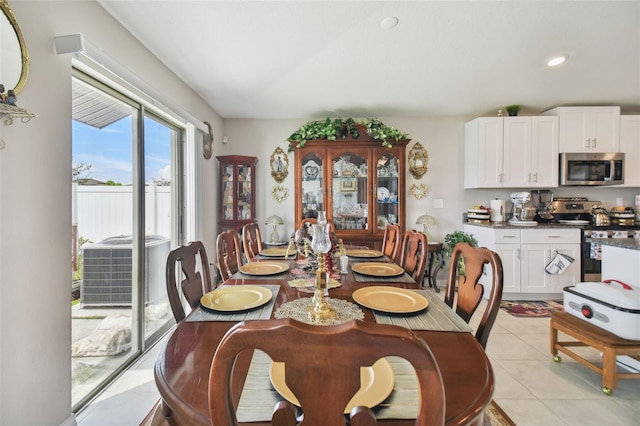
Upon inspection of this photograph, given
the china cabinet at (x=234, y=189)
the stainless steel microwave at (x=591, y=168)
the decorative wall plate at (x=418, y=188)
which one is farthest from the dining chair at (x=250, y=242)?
the stainless steel microwave at (x=591, y=168)

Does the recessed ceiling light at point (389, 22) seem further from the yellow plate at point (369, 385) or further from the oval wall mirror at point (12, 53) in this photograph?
the yellow plate at point (369, 385)

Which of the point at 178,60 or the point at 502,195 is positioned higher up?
the point at 178,60

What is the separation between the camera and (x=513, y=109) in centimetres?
340

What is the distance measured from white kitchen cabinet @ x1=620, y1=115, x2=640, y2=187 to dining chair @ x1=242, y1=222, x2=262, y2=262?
4.44 m

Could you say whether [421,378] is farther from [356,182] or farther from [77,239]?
[356,182]

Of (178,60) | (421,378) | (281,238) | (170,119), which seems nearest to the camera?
(421,378)

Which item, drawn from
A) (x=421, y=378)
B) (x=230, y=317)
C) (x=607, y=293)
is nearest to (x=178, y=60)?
(x=230, y=317)

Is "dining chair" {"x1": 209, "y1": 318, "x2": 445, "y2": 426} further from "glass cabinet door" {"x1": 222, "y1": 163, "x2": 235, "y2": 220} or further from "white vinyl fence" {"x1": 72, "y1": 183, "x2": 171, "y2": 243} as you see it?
"glass cabinet door" {"x1": 222, "y1": 163, "x2": 235, "y2": 220}

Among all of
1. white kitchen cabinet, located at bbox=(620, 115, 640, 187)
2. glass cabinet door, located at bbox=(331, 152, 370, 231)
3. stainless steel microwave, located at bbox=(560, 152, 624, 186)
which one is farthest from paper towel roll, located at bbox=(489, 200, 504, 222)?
glass cabinet door, located at bbox=(331, 152, 370, 231)

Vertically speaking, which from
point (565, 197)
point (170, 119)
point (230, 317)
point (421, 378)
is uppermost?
point (170, 119)

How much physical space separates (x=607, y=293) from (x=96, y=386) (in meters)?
3.27

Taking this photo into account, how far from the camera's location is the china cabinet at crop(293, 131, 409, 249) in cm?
351

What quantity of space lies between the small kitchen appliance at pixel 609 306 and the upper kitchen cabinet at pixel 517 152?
1.77m

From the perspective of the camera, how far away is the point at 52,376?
4.33 feet
